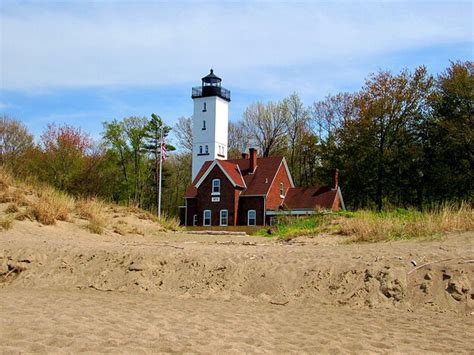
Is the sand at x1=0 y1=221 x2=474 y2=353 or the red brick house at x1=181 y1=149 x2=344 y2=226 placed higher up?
the red brick house at x1=181 y1=149 x2=344 y2=226

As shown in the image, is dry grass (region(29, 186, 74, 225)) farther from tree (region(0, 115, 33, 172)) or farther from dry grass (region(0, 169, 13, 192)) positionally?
tree (region(0, 115, 33, 172))

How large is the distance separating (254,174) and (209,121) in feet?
42.0

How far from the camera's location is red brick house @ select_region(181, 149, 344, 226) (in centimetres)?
4775

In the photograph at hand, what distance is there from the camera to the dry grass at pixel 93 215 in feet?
58.0

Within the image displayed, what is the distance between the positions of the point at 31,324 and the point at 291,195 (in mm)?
44262

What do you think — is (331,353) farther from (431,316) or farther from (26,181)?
(26,181)

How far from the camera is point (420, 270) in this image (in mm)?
9406

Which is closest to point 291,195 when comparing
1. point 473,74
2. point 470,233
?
point 473,74

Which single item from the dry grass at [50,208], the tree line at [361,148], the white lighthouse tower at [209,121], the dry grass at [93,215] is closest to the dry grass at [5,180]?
the dry grass at [50,208]

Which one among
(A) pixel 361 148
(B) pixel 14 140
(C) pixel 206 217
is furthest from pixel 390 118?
(B) pixel 14 140

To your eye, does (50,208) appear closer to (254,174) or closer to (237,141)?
(254,174)

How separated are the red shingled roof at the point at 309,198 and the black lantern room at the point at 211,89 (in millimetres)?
16779

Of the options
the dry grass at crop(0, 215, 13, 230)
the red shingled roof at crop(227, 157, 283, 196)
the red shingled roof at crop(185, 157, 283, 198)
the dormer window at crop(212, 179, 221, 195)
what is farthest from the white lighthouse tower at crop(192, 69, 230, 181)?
the dry grass at crop(0, 215, 13, 230)

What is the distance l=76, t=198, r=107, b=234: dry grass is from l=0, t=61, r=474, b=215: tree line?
21978mm
